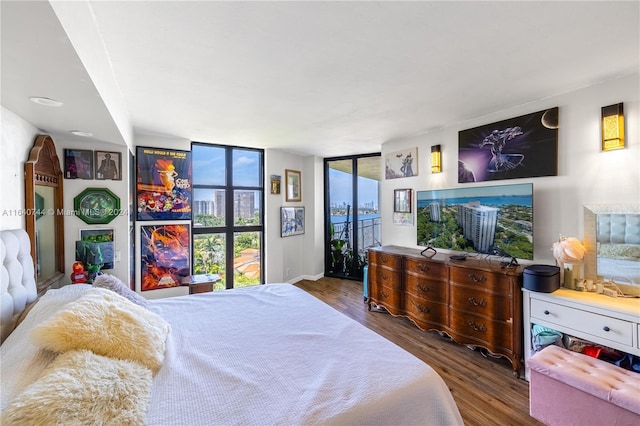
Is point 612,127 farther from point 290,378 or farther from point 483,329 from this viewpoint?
point 290,378

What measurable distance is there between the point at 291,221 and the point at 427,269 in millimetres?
2825

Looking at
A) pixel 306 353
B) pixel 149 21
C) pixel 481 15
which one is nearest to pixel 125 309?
pixel 306 353

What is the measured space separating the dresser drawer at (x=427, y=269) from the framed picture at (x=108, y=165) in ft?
11.1

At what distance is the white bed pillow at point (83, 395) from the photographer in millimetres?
831

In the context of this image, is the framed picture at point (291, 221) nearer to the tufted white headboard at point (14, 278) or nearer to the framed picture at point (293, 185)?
the framed picture at point (293, 185)

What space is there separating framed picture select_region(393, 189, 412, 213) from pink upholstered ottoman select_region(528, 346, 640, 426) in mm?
2241

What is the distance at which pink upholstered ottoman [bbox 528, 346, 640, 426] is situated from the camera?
153 cm

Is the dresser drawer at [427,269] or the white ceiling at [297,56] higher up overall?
the white ceiling at [297,56]

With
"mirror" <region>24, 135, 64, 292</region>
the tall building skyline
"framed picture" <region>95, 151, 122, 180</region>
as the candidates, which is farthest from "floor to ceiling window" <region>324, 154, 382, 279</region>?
"mirror" <region>24, 135, 64, 292</region>

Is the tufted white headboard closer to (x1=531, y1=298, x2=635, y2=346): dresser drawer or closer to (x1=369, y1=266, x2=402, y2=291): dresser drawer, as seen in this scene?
(x1=369, y1=266, x2=402, y2=291): dresser drawer

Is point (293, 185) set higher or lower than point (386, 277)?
higher

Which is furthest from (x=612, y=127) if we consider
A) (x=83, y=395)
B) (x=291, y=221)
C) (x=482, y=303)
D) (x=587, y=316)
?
(x=291, y=221)

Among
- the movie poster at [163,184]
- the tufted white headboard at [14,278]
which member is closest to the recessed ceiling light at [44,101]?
the tufted white headboard at [14,278]

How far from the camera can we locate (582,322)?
2016 mm
